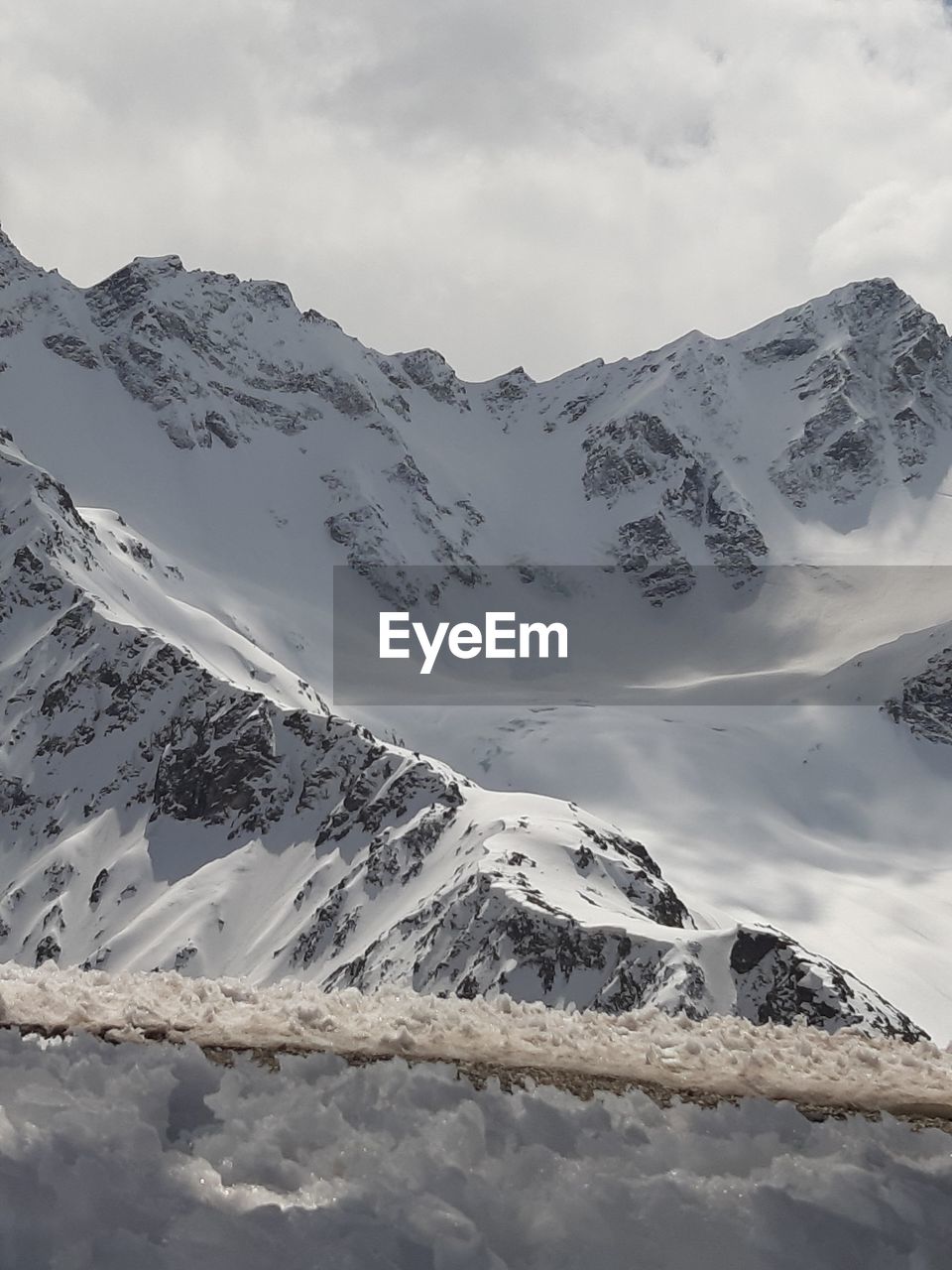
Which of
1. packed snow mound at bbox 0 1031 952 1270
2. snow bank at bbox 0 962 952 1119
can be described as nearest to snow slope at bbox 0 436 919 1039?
snow bank at bbox 0 962 952 1119

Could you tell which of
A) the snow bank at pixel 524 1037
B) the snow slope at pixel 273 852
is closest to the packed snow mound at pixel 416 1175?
the snow bank at pixel 524 1037

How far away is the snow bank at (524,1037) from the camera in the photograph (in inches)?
262

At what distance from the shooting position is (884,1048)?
24.7ft

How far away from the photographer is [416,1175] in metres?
5.97

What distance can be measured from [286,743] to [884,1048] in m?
150

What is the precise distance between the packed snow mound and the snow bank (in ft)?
0.86

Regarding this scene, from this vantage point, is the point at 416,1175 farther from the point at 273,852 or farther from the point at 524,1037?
the point at 273,852

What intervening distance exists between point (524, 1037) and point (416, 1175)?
55.2 inches

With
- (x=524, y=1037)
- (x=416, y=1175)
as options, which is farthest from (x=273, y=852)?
(x=416, y=1175)

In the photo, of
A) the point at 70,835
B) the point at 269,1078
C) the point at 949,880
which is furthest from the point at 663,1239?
the point at 949,880

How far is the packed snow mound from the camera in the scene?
18.7 feet

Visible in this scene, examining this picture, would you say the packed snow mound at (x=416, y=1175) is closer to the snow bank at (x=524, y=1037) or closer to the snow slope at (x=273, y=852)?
the snow bank at (x=524, y=1037)

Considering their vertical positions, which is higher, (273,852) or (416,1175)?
(273,852)

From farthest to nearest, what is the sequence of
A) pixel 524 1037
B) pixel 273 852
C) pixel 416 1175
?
pixel 273 852
pixel 524 1037
pixel 416 1175
